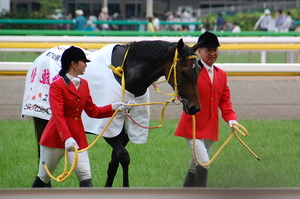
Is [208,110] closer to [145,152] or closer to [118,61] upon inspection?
[118,61]

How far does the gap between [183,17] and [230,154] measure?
24.8 m

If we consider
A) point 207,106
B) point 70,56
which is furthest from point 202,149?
point 70,56

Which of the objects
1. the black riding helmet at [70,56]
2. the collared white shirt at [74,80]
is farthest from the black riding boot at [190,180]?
the black riding helmet at [70,56]

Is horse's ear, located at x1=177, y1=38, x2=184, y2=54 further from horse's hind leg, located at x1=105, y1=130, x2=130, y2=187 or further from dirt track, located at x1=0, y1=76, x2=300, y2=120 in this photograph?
dirt track, located at x1=0, y1=76, x2=300, y2=120

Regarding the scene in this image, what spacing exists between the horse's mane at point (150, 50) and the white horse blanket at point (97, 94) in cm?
25

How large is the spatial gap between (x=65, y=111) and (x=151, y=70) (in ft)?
3.21

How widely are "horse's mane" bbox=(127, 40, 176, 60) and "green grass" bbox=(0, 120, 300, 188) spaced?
1.32 metres

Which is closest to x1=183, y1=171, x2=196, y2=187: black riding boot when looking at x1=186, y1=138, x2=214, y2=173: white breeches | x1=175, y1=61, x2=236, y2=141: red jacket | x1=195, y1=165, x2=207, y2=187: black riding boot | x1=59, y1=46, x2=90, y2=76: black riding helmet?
x1=186, y1=138, x2=214, y2=173: white breeches

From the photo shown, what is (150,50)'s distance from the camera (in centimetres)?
514

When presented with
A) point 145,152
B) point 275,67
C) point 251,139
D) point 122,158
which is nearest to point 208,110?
point 122,158

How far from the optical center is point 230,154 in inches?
280

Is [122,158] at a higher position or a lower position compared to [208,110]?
lower

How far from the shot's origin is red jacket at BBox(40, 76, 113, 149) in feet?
14.2

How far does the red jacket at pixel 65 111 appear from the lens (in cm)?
433
